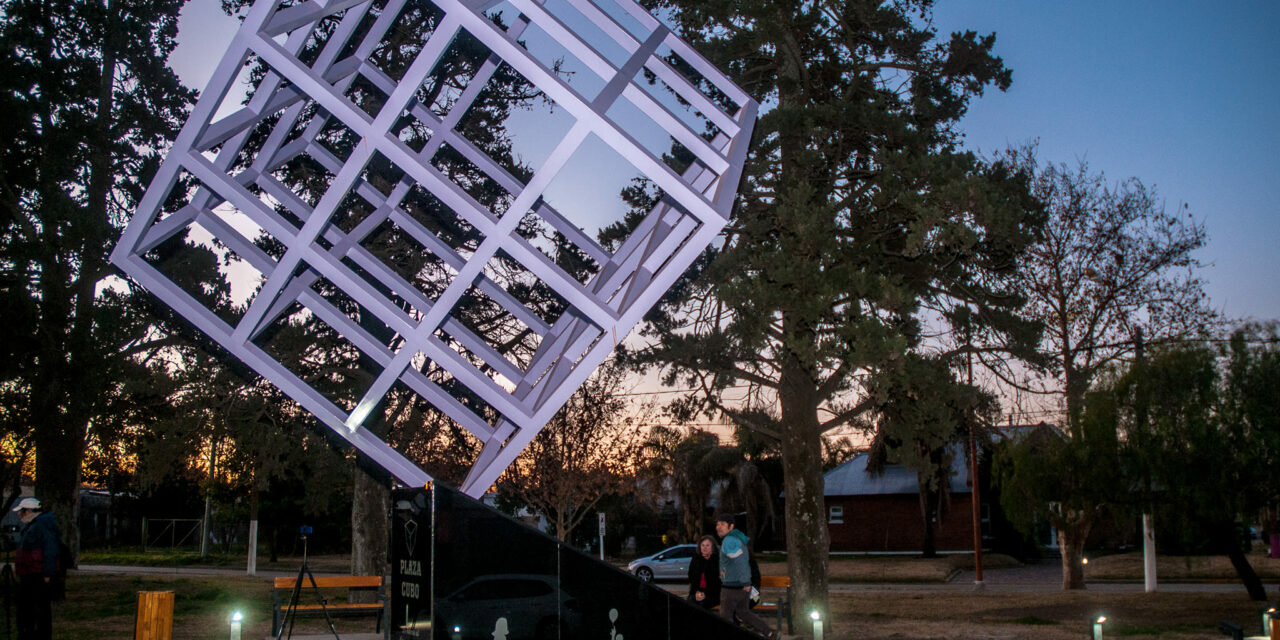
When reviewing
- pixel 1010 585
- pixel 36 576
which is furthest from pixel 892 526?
pixel 36 576

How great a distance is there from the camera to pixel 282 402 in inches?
700

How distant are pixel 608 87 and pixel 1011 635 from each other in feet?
35.4

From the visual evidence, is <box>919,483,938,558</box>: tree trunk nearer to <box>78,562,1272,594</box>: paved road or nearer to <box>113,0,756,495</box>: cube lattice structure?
<box>78,562,1272,594</box>: paved road

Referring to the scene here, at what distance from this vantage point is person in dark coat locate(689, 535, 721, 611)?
35.8 ft

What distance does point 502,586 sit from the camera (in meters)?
7.56

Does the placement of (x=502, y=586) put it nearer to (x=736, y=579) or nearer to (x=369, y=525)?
(x=736, y=579)

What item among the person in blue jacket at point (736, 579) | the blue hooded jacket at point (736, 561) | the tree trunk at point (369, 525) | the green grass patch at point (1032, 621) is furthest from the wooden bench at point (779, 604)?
the tree trunk at point (369, 525)

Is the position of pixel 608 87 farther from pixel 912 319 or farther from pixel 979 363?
pixel 979 363

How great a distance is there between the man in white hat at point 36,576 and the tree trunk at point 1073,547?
855 inches

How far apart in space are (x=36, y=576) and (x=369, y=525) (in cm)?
785

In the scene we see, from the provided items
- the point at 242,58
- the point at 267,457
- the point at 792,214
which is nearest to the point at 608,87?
the point at 242,58

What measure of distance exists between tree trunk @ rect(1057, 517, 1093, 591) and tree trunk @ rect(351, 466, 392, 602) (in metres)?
16.3

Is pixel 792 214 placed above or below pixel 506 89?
below

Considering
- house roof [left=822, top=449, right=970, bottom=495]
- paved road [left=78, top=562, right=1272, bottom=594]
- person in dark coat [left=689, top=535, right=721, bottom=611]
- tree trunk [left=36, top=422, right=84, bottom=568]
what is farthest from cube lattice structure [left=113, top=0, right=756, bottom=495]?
house roof [left=822, top=449, right=970, bottom=495]
